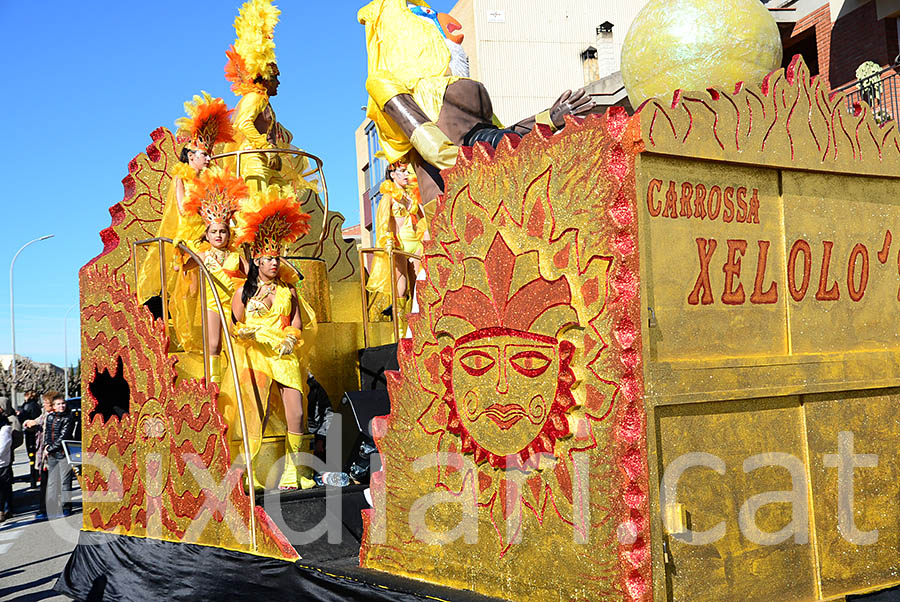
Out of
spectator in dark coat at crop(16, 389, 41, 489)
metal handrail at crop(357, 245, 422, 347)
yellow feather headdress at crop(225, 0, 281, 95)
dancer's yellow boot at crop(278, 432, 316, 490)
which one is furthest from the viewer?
spectator in dark coat at crop(16, 389, 41, 489)

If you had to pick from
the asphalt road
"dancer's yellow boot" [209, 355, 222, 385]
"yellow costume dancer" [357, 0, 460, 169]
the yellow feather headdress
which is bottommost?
the asphalt road

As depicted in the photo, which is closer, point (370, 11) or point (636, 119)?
point (636, 119)

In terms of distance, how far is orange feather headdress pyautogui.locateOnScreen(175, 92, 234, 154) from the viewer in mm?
6340

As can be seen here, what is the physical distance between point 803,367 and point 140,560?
13.9 ft

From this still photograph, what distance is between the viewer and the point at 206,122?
642 cm

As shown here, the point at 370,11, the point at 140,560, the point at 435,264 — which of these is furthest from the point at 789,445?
the point at 140,560

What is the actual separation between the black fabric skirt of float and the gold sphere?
1.99 m

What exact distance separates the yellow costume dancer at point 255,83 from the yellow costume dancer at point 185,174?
1.40ft

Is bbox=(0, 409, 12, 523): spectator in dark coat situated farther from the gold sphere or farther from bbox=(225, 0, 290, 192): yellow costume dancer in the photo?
the gold sphere

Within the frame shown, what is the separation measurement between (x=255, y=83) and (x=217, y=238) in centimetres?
173

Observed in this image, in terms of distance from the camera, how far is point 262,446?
522cm

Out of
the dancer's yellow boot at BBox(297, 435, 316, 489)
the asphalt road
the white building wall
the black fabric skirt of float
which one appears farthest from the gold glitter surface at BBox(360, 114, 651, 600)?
the white building wall

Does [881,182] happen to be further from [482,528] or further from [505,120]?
[505,120]

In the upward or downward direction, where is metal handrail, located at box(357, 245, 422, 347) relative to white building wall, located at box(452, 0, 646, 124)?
downward
